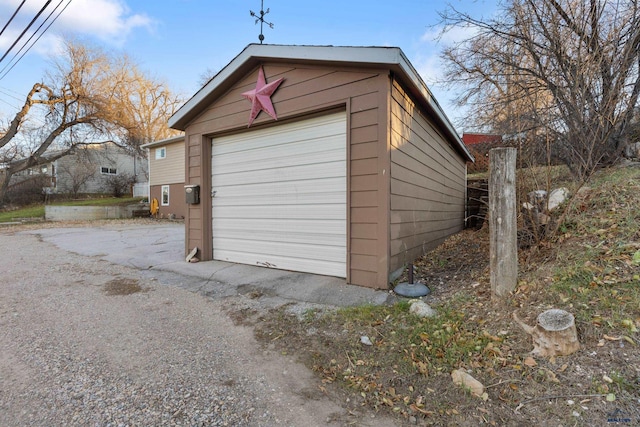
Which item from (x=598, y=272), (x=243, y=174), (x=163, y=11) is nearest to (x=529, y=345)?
(x=598, y=272)

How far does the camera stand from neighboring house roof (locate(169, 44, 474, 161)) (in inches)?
136

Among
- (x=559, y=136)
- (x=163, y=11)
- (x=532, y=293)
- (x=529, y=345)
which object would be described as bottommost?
(x=529, y=345)

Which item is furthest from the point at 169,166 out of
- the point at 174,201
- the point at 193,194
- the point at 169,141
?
the point at 193,194

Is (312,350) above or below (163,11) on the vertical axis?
below

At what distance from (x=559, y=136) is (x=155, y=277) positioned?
642 centimetres

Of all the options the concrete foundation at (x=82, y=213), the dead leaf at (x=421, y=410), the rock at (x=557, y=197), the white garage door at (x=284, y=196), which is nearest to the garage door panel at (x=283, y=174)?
the white garage door at (x=284, y=196)

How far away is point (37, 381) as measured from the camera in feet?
6.41

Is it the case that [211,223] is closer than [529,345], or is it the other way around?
[529,345]

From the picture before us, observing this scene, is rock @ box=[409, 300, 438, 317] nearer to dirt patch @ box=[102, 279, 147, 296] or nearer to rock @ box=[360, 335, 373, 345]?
rock @ box=[360, 335, 373, 345]

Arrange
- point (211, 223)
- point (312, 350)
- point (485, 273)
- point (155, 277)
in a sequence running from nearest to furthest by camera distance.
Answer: point (312, 350) < point (485, 273) < point (155, 277) < point (211, 223)

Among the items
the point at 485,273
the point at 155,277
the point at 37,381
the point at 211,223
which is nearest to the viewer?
the point at 37,381

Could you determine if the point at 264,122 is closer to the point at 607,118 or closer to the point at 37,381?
the point at 37,381

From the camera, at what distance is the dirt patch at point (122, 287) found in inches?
152

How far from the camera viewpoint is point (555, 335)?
1.89 meters
